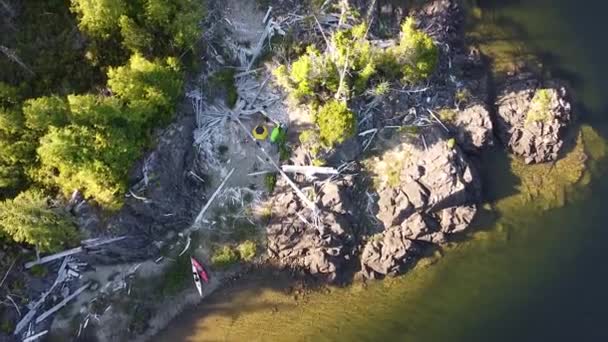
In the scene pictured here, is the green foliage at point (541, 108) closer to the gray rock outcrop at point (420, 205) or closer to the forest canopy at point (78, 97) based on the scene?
the gray rock outcrop at point (420, 205)

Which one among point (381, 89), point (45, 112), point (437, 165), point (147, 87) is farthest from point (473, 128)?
point (45, 112)

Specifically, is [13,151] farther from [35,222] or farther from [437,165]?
[437,165]

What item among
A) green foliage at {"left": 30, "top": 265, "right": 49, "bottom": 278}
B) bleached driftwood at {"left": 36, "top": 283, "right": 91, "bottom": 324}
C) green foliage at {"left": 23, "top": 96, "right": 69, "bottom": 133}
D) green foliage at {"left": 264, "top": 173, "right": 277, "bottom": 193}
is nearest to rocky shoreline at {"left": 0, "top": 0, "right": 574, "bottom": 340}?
green foliage at {"left": 264, "top": 173, "right": 277, "bottom": 193}

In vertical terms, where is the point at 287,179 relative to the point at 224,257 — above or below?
above

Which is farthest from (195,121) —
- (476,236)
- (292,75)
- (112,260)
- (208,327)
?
(476,236)

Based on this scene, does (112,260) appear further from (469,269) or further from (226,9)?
(469,269)

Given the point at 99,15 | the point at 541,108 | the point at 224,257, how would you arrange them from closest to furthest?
the point at 99,15, the point at 224,257, the point at 541,108
